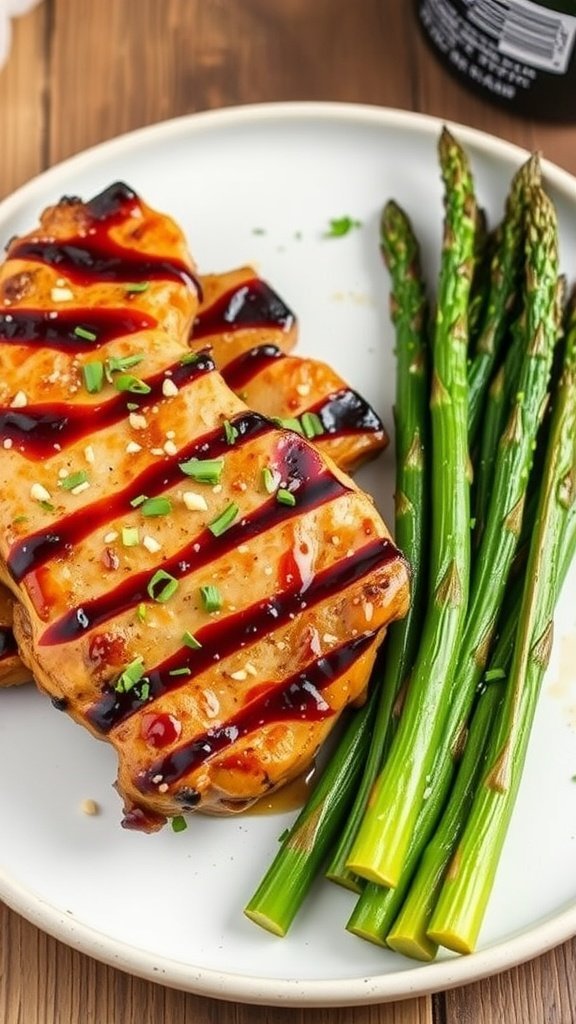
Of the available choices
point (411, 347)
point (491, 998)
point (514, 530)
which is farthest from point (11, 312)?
point (491, 998)

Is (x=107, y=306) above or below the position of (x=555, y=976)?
above

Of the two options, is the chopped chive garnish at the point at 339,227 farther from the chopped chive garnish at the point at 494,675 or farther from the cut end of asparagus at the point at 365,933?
the cut end of asparagus at the point at 365,933

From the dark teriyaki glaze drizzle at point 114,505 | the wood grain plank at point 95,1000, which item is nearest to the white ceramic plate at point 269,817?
A: the wood grain plank at point 95,1000

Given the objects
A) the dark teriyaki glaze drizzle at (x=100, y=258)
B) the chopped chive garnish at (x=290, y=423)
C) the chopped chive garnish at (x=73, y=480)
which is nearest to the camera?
the chopped chive garnish at (x=73, y=480)

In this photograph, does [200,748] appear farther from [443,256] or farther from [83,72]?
[83,72]

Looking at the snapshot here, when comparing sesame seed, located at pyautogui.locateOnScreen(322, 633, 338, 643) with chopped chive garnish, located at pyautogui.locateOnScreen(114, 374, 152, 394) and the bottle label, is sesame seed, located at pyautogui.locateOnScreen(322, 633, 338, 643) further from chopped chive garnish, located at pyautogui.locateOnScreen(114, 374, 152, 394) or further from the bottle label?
the bottle label
